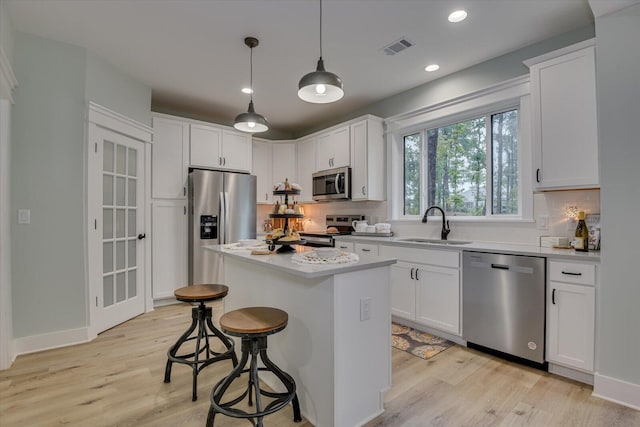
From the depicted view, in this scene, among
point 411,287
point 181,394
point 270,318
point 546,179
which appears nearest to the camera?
point 270,318

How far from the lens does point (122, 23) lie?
8.45ft

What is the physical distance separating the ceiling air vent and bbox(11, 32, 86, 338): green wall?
9.70 ft

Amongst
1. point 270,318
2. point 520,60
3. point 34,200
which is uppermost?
point 520,60

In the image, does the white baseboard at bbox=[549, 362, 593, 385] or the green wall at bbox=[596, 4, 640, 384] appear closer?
the green wall at bbox=[596, 4, 640, 384]

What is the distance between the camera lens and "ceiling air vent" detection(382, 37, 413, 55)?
282 centimetres

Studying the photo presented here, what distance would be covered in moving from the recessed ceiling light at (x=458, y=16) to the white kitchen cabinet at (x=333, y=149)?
196 centimetres

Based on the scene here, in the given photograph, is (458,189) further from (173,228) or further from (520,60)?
(173,228)

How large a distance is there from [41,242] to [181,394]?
1969 millimetres

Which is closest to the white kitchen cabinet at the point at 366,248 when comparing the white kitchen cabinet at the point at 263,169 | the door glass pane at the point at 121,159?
the white kitchen cabinet at the point at 263,169

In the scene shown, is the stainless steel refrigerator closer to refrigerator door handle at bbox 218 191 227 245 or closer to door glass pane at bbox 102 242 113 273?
refrigerator door handle at bbox 218 191 227 245

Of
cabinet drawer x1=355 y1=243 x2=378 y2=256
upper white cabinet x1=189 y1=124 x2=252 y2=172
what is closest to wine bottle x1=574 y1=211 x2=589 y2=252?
cabinet drawer x1=355 y1=243 x2=378 y2=256

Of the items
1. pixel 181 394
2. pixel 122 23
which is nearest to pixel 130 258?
pixel 181 394

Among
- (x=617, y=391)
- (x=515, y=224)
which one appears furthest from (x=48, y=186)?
(x=617, y=391)

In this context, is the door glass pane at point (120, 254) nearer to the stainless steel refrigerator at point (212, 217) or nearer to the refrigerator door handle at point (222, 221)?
the stainless steel refrigerator at point (212, 217)
